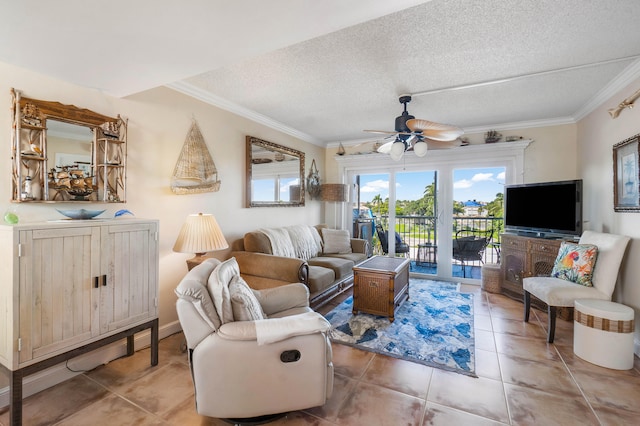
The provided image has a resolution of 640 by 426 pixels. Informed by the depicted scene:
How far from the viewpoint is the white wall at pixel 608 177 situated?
2484 mm

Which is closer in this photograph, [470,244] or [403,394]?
[403,394]

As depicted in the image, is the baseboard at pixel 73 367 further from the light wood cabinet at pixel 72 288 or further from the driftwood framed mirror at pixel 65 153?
the driftwood framed mirror at pixel 65 153

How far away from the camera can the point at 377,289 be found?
302cm

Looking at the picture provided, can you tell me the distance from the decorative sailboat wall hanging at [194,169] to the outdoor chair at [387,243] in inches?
123

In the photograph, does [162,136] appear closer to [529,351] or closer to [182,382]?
[182,382]

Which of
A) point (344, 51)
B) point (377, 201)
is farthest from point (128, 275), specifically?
point (377, 201)

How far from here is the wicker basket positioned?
398 centimetres

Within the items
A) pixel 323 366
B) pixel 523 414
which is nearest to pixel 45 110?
pixel 323 366

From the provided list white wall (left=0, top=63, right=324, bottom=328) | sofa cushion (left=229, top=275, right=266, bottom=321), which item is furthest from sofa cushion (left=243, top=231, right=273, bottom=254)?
sofa cushion (left=229, top=275, right=266, bottom=321)

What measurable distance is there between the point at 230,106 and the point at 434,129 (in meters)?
2.32

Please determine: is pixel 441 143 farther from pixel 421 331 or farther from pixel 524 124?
pixel 421 331

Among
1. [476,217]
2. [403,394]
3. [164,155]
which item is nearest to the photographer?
Result: [403,394]

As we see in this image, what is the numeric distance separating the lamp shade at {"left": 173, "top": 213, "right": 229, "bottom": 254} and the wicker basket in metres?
3.72

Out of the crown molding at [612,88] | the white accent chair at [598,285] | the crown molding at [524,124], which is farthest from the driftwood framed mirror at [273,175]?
the crown molding at [612,88]
